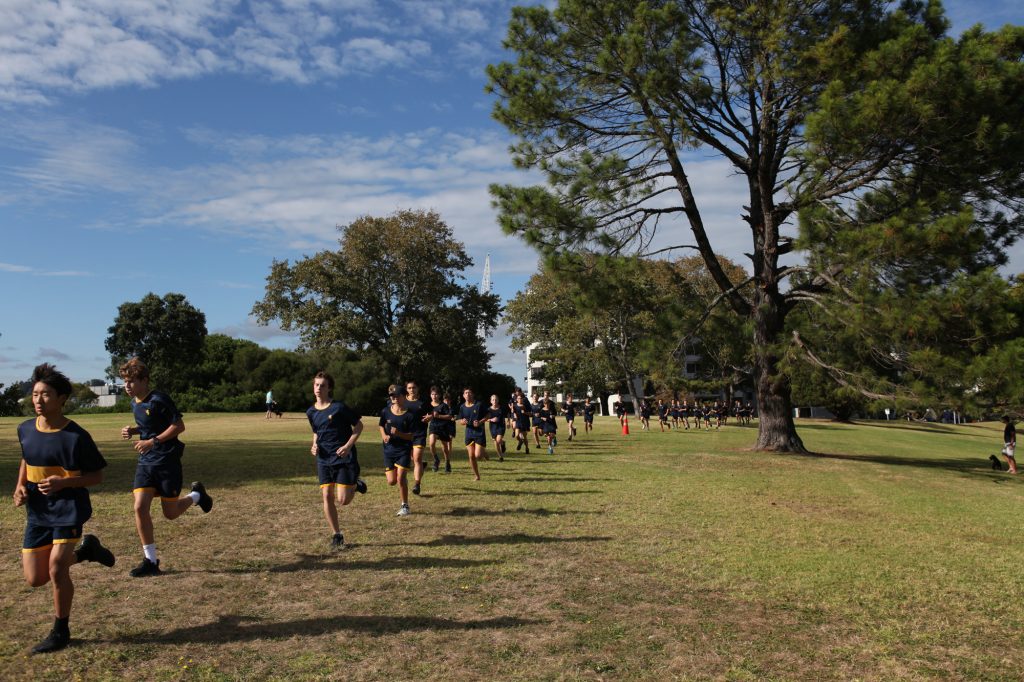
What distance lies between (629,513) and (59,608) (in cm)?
726

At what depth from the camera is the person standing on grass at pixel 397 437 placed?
412 inches

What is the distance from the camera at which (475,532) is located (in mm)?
9094

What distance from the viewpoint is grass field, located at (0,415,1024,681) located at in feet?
16.1

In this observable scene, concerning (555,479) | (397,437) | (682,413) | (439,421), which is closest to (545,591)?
(397,437)

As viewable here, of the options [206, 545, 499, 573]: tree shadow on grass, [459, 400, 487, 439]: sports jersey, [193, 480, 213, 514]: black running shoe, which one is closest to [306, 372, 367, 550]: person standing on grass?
[206, 545, 499, 573]: tree shadow on grass

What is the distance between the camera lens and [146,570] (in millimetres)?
6941

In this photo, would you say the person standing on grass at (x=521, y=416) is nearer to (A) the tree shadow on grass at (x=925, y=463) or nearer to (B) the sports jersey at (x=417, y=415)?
(A) the tree shadow on grass at (x=925, y=463)

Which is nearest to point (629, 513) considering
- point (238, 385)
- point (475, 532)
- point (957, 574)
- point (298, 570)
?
point (475, 532)

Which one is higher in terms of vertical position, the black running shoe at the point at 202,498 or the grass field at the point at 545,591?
the black running shoe at the point at 202,498

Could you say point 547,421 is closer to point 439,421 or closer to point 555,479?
point 439,421

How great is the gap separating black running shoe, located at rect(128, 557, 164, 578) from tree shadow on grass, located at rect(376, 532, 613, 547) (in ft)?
7.27

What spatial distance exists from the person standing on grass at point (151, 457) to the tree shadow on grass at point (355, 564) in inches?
26.2

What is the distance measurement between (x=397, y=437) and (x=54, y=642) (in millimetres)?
5882

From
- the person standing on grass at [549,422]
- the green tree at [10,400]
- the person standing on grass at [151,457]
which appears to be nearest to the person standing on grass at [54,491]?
the person standing on grass at [151,457]
